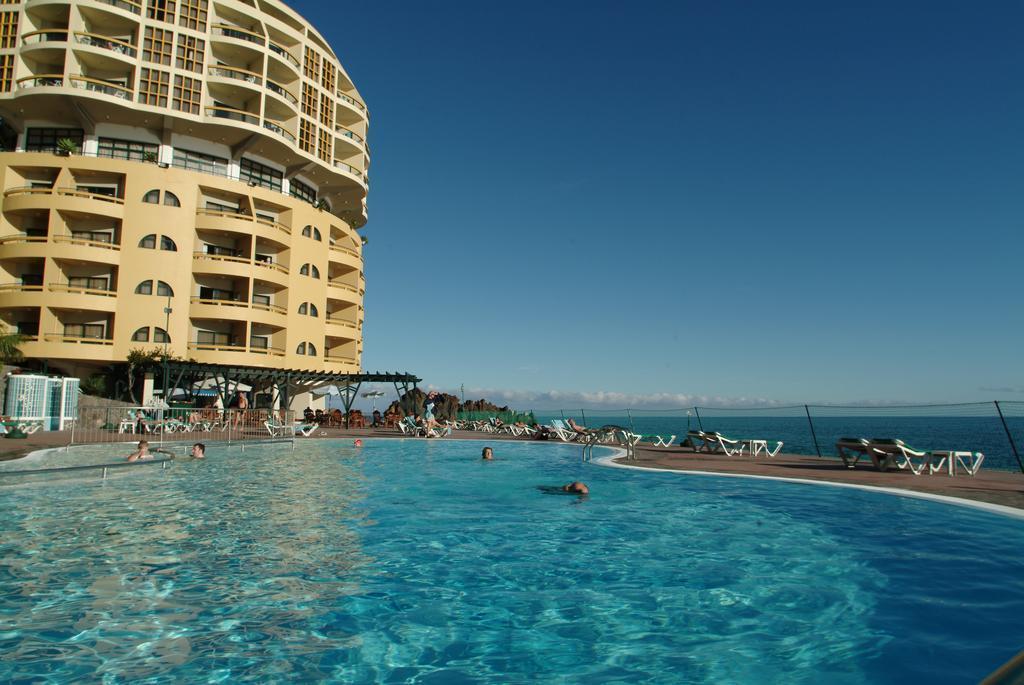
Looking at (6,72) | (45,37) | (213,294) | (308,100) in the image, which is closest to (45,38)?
(45,37)

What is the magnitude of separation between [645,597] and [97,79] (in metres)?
39.3

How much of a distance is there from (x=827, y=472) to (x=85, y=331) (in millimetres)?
34365

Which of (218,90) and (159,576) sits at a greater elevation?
(218,90)

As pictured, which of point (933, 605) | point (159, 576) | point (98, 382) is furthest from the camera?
point (98, 382)

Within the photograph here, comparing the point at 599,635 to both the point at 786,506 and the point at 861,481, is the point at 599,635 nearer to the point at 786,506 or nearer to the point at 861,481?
the point at 786,506

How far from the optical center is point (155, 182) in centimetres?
3247

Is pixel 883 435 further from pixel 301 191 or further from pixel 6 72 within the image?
pixel 6 72

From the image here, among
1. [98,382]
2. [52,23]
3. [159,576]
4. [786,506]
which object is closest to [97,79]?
[52,23]

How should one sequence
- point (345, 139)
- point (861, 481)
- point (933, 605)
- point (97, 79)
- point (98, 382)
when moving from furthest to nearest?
point (345, 139) < point (97, 79) < point (98, 382) < point (861, 481) < point (933, 605)

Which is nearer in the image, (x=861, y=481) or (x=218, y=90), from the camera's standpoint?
(x=861, y=481)

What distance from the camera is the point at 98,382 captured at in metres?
30.5

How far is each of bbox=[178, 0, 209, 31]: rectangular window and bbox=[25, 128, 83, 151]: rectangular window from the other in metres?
8.27

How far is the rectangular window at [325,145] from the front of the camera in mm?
39531

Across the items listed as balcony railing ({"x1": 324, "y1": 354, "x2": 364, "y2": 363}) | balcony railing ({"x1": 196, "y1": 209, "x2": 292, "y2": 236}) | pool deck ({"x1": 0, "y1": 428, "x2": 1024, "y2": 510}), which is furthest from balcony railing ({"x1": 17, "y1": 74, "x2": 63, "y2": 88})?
pool deck ({"x1": 0, "y1": 428, "x2": 1024, "y2": 510})
